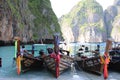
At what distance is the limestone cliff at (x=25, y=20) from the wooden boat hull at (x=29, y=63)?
63.6m

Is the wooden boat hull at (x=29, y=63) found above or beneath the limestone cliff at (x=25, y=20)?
beneath

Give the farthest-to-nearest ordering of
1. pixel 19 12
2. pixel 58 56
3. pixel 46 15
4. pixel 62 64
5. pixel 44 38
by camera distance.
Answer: pixel 46 15 < pixel 44 38 < pixel 19 12 < pixel 62 64 < pixel 58 56

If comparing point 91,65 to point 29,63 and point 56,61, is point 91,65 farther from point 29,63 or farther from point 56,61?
point 29,63

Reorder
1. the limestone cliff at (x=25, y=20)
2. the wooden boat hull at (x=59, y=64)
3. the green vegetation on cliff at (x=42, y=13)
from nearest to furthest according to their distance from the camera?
the wooden boat hull at (x=59, y=64), the limestone cliff at (x=25, y=20), the green vegetation on cliff at (x=42, y=13)

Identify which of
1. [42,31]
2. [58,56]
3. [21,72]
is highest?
[42,31]

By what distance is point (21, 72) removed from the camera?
2922cm

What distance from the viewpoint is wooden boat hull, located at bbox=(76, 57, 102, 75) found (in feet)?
89.9

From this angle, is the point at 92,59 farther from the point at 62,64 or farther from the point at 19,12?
the point at 19,12

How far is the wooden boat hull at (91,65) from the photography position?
2741 cm

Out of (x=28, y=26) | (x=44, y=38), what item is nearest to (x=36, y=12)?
(x=44, y=38)

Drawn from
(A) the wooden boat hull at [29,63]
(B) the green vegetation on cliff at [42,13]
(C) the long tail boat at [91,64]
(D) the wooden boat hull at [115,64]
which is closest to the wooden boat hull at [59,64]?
(C) the long tail boat at [91,64]

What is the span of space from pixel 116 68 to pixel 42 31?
11857cm

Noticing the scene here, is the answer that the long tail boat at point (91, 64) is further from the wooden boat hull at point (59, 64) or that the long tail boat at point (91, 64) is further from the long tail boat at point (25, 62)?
the long tail boat at point (25, 62)

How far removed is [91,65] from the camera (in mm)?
28375
